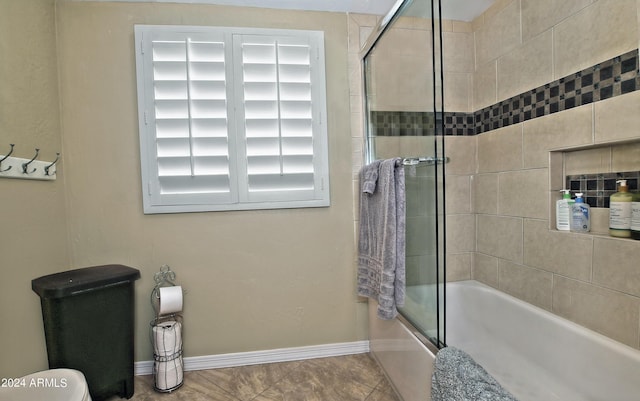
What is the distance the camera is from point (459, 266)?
225cm

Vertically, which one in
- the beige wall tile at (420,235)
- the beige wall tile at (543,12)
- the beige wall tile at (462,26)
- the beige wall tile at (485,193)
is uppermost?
the beige wall tile at (462,26)

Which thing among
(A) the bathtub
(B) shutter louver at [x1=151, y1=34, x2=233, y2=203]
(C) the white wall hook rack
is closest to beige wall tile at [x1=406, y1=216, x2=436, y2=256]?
(A) the bathtub

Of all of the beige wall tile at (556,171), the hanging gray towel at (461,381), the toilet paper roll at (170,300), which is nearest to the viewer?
the hanging gray towel at (461,381)

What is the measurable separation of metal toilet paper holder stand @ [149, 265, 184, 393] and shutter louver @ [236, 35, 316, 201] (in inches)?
30.6

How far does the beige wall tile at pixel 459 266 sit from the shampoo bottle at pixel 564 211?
0.70 meters

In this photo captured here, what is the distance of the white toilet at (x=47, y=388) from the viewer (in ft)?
3.50

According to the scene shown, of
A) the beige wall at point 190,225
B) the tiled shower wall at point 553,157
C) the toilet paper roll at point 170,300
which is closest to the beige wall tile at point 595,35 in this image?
the tiled shower wall at point 553,157

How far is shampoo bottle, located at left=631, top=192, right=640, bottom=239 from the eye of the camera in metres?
1.25

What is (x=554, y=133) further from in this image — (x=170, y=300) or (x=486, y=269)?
(x=170, y=300)

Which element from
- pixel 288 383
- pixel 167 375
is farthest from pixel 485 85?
pixel 167 375

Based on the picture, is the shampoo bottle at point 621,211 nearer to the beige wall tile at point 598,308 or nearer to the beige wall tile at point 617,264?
the beige wall tile at point 617,264

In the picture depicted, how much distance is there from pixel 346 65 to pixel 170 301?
1837 mm

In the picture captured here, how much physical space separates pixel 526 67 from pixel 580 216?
92cm

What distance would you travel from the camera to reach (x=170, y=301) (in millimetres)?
1768
